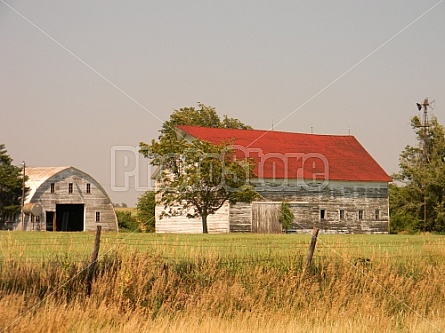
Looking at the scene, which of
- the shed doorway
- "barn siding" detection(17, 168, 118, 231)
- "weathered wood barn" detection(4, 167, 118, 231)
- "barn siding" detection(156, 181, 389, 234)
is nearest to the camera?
"barn siding" detection(156, 181, 389, 234)

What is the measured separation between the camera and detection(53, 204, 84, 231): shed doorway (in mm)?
69875

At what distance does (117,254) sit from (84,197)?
54.4 m

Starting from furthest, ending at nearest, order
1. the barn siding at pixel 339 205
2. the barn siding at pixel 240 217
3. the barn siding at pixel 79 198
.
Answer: the barn siding at pixel 79 198 < the barn siding at pixel 339 205 < the barn siding at pixel 240 217

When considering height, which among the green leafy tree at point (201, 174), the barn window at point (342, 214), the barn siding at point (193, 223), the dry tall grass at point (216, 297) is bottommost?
the dry tall grass at point (216, 297)

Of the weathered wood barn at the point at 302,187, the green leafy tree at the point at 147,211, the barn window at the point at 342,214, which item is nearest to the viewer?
the weathered wood barn at the point at 302,187

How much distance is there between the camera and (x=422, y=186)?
6419 cm

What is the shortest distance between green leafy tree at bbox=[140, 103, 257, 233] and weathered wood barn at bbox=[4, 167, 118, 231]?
21284 millimetres

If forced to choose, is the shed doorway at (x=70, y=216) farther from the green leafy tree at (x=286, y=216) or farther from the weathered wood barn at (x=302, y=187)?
the green leafy tree at (x=286, y=216)

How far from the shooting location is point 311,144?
61406mm

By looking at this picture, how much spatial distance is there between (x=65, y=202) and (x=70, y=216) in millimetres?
2159

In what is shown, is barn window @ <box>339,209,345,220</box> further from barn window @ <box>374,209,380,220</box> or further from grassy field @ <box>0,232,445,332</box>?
grassy field @ <box>0,232,445,332</box>

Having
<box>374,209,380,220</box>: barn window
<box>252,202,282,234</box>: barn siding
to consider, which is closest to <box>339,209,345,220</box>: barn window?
<box>374,209,380,220</box>: barn window

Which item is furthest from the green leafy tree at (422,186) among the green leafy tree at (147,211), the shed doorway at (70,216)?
the shed doorway at (70,216)

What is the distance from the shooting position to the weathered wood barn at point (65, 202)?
220ft
